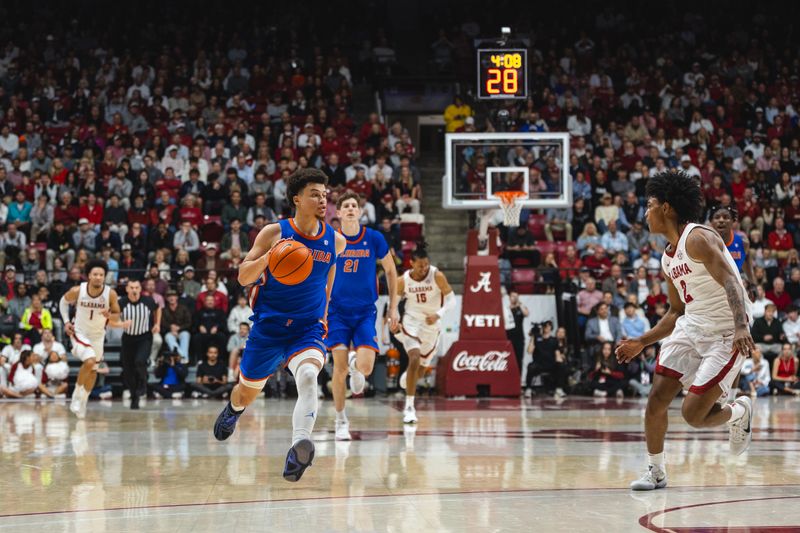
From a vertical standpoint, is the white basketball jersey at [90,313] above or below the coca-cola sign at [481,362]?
above

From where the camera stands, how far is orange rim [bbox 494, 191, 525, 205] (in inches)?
657

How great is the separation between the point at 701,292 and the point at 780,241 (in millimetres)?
14476

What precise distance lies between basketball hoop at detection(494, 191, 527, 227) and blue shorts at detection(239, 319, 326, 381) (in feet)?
31.5

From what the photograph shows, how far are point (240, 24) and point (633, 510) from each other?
23.2m

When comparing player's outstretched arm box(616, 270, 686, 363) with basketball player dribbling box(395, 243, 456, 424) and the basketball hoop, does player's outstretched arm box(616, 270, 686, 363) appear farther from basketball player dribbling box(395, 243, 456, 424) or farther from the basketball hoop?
the basketball hoop

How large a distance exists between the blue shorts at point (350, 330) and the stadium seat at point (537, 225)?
10366 mm

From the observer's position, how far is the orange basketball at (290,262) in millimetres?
6797

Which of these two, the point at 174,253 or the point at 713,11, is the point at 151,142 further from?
the point at 713,11

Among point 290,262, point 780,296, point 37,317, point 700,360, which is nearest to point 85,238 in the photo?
point 37,317

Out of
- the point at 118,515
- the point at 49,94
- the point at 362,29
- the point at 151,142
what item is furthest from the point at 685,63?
the point at 118,515

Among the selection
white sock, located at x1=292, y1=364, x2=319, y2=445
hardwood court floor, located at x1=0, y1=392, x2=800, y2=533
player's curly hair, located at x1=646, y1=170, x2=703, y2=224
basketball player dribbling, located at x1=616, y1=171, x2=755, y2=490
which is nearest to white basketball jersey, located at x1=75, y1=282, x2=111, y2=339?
hardwood court floor, located at x1=0, y1=392, x2=800, y2=533

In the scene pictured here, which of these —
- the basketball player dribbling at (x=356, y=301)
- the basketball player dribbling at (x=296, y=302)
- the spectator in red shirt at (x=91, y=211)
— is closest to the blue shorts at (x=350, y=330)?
the basketball player dribbling at (x=356, y=301)

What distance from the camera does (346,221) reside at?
Result: 33.4ft

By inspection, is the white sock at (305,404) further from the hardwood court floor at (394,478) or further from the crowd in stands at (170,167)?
the crowd in stands at (170,167)
